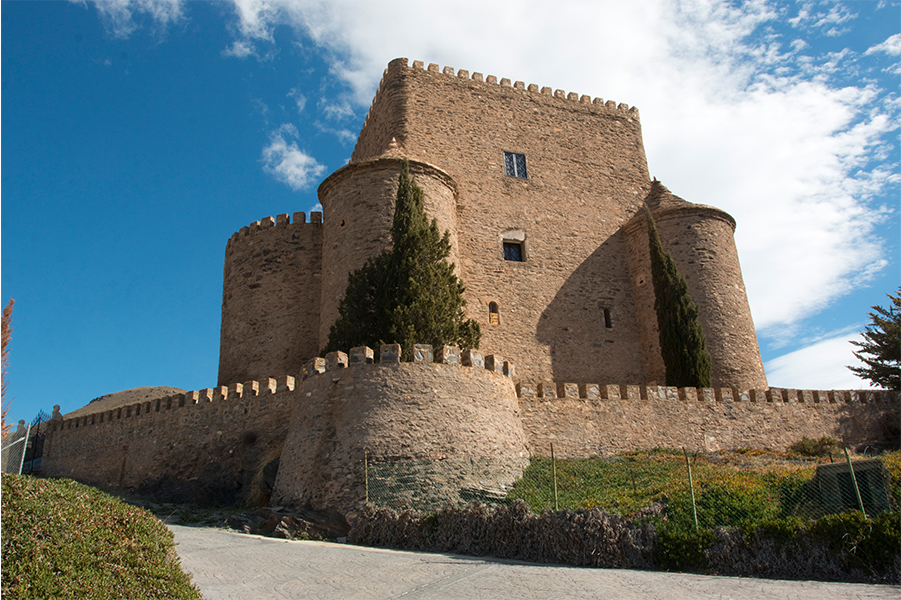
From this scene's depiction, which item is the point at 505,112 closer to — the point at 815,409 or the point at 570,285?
the point at 570,285

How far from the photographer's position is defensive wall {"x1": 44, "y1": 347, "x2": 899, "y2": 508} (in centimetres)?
1348

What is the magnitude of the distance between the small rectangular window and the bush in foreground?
20.4m

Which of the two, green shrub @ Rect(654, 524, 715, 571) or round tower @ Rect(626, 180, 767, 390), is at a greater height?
round tower @ Rect(626, 180, 767, 390)

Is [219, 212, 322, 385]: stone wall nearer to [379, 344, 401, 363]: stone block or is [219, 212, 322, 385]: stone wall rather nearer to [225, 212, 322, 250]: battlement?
[225, 212, 322, 250]: battlement

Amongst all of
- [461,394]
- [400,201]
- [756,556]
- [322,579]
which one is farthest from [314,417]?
[756,556]

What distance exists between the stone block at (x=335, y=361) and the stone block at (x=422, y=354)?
160cm

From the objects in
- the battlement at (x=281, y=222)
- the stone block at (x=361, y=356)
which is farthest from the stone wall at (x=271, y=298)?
the stone block at (x=361, y=356)

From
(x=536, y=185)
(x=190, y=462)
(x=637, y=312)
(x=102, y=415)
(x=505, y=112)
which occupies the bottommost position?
(x=190, y=462)

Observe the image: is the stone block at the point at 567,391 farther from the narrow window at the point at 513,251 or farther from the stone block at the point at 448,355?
the narrow window at the point at 513,251

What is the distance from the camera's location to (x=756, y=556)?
912 centimetres

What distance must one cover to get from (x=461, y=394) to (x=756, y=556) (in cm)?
672

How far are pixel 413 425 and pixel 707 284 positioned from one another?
14.9 metres

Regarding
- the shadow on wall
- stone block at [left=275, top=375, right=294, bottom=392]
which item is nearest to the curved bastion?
stone block at [left=275, top=375, right=294, bottom=392]

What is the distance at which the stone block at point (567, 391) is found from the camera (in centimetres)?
1714
